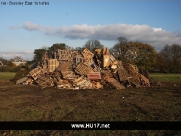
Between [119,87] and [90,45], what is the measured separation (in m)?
22.8

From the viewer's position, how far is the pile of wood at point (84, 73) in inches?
688

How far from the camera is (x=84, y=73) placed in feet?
57.9

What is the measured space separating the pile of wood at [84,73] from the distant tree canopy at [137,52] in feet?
73.9

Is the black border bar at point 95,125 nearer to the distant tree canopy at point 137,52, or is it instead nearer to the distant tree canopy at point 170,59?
the distant tree canopy at point 137,52

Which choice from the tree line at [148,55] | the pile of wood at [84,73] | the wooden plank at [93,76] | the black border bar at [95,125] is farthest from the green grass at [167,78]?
the black border bar at [95,125]

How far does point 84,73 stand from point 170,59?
111 ft

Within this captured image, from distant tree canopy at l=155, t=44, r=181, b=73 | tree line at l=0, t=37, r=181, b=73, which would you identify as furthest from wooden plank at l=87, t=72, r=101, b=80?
distant tree canopy at l=155, t=44, r=181, b=73

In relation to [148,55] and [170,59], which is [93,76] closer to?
[148,55]

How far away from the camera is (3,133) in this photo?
557 cm

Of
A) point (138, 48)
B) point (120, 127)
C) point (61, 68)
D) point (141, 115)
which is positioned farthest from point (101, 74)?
point (138, 48)

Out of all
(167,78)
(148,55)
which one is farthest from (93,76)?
(148,55)

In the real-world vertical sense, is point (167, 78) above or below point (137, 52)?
below

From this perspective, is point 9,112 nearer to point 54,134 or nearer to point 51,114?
point 51,114

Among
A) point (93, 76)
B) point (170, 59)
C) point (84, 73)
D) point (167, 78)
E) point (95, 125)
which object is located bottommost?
point (167, 78)
